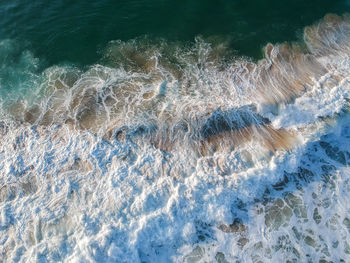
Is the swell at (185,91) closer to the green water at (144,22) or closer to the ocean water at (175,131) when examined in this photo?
the ocean water at (175,131)

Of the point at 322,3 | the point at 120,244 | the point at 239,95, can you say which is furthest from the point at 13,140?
the point at 322,3

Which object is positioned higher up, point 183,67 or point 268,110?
point 183,67

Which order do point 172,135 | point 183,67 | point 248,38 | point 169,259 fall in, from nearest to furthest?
point 169,259, point 172,135, point 183,67, point 248,38

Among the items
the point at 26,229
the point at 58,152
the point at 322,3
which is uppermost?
the point at 322,3

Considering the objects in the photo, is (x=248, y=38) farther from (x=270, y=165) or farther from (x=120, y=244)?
(x=120, y=244)

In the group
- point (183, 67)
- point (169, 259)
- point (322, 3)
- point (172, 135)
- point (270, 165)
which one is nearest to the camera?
point (169, 259)

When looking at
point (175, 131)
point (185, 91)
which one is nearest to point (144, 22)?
point (185, 91)
